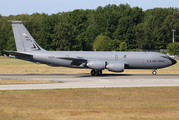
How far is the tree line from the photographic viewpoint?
114 m

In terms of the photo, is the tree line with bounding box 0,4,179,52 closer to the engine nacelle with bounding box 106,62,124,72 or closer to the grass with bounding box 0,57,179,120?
the engine nacelle with bounding box 106,62,124,72

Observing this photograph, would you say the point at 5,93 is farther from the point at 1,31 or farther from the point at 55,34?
the point at 1,31

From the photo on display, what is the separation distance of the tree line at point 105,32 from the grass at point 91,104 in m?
89.9

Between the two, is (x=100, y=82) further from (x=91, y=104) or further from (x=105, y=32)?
(x=105, y=32)

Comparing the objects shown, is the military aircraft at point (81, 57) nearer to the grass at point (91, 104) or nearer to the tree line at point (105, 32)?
the grass at point (91, 104)

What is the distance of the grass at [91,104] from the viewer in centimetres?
1416

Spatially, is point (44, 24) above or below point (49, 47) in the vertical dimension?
above

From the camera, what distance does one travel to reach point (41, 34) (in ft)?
423

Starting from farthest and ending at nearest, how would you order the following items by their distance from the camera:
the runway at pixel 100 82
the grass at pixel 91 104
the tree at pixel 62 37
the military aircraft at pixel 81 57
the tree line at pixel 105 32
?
the tree line at pixel 105 32, the tree at pixel 62 37, the military aircraft at pixel 81 57, the runway at pixel 100 82, the grass at pixel 91 104

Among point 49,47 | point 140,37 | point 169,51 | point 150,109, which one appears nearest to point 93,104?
point 150,109

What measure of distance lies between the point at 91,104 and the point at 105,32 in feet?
395

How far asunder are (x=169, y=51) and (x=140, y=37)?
25376 millimetres

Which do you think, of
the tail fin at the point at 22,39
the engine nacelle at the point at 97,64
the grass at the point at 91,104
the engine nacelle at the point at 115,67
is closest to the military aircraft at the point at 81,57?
the tail fin at the point at 22,39

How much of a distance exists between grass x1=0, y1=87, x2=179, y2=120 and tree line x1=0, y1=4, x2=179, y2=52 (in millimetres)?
89924
